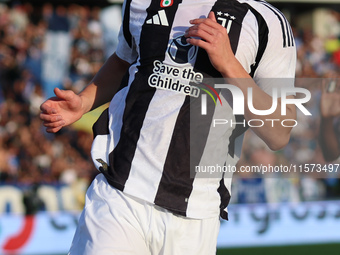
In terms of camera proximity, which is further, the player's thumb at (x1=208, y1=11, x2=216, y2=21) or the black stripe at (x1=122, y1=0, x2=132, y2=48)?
the black stripe at (x1=122, y1=0, x2=132, y2=48)

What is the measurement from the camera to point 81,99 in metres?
2.47

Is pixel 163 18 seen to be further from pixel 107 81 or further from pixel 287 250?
pixel 287 250

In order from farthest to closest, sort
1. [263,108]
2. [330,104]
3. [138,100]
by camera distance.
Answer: [330,104], [138,100], [263,108]

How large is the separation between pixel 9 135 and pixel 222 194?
23.3 ft

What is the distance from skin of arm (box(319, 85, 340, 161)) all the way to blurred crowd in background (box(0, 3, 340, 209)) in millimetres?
4063

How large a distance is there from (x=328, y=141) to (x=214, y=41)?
958mm

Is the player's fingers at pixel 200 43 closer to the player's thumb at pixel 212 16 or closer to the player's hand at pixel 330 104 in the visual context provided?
the player's thumb at pixel 212 16

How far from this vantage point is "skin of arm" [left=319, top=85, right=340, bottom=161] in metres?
2.47

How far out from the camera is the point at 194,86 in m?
2.19

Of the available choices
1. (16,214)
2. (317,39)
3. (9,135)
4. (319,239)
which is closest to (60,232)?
(16,214)

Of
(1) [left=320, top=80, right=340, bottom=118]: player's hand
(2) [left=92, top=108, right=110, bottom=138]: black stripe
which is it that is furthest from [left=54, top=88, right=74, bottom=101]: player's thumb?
(1) [left=320, top=80, right=340, bottom=118]: player's hand

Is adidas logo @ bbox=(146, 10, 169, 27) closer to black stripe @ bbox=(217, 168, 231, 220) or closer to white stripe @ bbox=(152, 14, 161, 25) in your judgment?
white stripe @ bbox=(152, 14, 161, 25)

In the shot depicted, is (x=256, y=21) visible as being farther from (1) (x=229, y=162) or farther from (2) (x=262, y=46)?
(1) (x=229, y=162)

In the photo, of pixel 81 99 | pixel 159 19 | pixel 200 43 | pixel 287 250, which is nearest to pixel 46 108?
→ pixel 81 99
